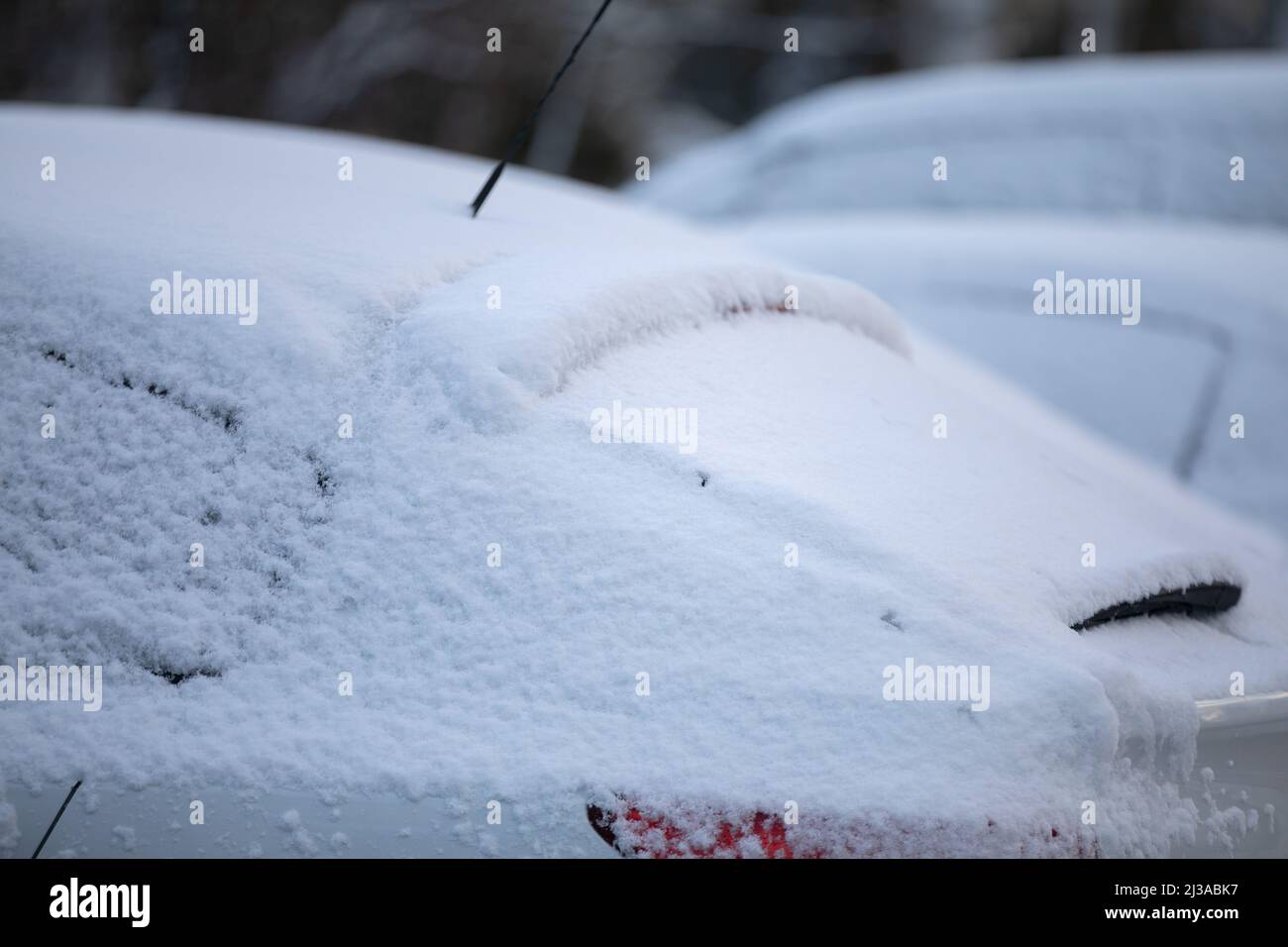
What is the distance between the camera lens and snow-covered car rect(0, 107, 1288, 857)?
1292 mm

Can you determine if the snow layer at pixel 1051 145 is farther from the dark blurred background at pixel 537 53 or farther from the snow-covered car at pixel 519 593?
the dark blurred background at pixel 537 53

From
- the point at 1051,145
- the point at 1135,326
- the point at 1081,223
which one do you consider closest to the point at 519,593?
the point at 1135,326

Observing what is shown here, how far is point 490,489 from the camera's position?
57.6 inches

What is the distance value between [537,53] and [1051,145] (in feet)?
31.0

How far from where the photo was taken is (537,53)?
12.9 metres

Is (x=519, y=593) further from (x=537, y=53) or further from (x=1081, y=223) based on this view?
(x=537, y=53)

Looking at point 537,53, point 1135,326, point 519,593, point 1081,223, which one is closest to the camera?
point 519,593

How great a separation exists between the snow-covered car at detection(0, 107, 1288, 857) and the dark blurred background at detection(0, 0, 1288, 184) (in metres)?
8.65

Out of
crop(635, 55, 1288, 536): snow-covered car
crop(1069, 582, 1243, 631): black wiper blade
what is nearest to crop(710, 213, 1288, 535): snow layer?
crop(635, 55, 1288, 536): snow-covered car

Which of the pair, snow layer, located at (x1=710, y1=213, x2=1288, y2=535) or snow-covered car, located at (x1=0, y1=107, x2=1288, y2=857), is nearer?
snow-covered car, located at (x1=0, y1=107, x2=1288, y2=857)

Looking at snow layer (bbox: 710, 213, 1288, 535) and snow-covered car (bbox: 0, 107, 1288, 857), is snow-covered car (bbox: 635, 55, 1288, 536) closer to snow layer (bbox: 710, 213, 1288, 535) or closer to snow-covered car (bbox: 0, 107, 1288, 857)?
snow layer (bbox: 710, 213, 1288, 535)
